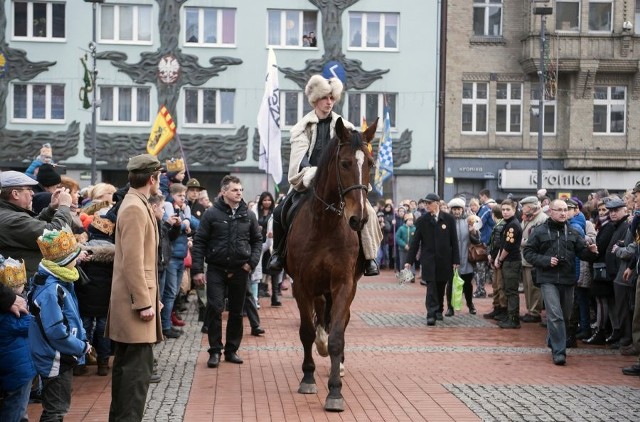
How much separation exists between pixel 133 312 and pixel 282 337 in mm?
7293

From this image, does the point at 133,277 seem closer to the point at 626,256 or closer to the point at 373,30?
the point at 626,256

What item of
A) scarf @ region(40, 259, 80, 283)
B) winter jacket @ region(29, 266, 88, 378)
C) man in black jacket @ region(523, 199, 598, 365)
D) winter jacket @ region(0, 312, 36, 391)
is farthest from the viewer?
man in black jacket @ region(523, 199, 598, 365)

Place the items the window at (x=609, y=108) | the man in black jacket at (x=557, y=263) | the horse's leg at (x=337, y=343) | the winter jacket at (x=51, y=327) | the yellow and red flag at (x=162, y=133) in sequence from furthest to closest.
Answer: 1. the window at (x=609, y=108)
2. the yellow and red flag at (x=162, y=133)
3. the man in black jacket at (x=557, y=263)
4. the horse's leg at (x=337, y=343)
5. the winter jacket at (x=51, y=327)

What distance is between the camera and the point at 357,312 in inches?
705

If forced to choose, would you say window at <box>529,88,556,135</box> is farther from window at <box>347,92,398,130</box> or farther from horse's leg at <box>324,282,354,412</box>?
horse's leg at <box>324,282,354,412</box>

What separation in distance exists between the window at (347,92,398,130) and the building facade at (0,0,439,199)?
0.04 meters

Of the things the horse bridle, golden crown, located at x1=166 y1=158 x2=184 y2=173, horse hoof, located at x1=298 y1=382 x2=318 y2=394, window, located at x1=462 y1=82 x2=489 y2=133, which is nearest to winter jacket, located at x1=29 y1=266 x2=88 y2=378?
the horse bridle

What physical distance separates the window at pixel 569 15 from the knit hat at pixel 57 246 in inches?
1386

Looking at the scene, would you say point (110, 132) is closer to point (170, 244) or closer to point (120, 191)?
point (170, 244)

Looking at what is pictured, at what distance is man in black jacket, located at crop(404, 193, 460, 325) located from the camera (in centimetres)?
1650

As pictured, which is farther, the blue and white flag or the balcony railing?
the balcony railing

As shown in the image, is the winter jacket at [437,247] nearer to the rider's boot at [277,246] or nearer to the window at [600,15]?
the rider's boot at [277,246]

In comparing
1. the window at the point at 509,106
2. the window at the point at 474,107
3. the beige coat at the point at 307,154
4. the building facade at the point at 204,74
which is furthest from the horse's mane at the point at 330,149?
the window at the point at 509,106

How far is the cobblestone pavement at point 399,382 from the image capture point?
8.66 metres
